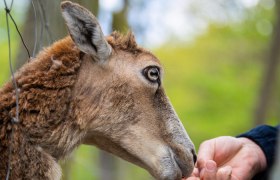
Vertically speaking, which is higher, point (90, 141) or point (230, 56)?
point (90, 141)

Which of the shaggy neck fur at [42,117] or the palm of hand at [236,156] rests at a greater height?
the shaggy neck fur at [42,117]

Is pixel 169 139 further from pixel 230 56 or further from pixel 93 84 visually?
pixel 230 56

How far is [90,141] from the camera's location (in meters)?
5.35

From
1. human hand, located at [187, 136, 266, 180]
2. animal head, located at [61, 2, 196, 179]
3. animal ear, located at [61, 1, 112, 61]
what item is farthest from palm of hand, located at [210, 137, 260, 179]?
animal ear, located at [61, 1, 112, 61]

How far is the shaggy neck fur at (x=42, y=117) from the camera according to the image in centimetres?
466

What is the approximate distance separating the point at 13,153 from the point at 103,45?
1167 mm

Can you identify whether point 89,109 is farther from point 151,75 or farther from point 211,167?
point 211,167

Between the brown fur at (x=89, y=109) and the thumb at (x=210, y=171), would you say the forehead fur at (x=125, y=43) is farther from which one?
the thumb at (x=210, y=171)

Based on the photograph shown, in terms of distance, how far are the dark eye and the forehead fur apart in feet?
0.63

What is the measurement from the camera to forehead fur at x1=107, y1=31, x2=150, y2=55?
5.50 meters

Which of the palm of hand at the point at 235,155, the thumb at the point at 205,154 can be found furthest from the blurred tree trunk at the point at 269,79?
the thumb at the point at 205,154

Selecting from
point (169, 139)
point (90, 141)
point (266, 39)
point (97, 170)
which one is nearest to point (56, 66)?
point (90, 141)

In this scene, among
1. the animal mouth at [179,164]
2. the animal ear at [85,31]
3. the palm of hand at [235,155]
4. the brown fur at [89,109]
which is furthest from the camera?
the palm of hand at [235,155]

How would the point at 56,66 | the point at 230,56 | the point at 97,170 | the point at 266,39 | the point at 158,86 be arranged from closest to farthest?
1. the point at 56,66
2. the point at 158,86
3. the point at 97,170
4. the point at 266,39
5. the point at 230,56
